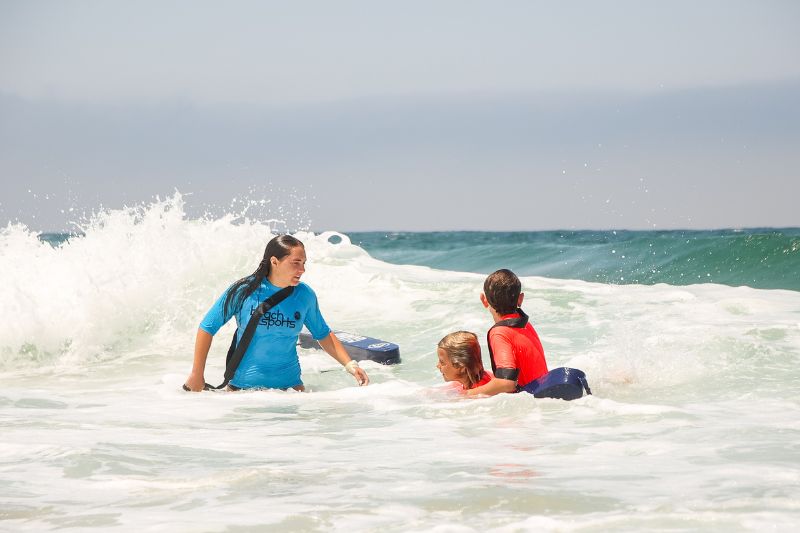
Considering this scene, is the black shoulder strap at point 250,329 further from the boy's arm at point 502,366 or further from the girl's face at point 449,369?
the boy's arm at point 502,366

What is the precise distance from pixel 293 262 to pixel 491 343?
1.52 metres

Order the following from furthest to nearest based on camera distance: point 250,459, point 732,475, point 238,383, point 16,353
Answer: point 16,353, point 238,383, point 250,459, point 732,475

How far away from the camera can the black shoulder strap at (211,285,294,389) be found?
6551 millimetres

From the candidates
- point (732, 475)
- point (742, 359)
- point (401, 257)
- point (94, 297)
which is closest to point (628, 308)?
point (742, 359)

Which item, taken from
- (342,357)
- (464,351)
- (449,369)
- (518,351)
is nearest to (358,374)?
(342,357)

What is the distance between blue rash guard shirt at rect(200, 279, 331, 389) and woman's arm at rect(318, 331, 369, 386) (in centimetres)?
6

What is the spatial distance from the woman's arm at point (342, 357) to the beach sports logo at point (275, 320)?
376 mm

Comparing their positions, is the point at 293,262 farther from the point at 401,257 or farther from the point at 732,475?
the point at 401,257

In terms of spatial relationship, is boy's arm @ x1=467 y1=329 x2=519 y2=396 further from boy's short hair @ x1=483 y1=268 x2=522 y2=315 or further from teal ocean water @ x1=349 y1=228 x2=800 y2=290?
teal ocean water @ x1=349 y1=228 x2=800 y2=290

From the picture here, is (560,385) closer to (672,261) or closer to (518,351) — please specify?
(518,351)

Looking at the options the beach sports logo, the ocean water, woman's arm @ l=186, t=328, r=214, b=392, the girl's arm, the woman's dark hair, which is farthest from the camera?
the beach sports logo

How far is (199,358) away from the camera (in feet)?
21.4

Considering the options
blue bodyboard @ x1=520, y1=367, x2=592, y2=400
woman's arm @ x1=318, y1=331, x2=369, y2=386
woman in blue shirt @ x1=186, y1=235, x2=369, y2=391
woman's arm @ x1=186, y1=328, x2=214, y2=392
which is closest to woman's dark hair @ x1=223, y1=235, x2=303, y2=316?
woman in blue shirt @ x1=186, y1=235, x2=369, y2=391

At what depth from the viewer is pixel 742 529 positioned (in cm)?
359
